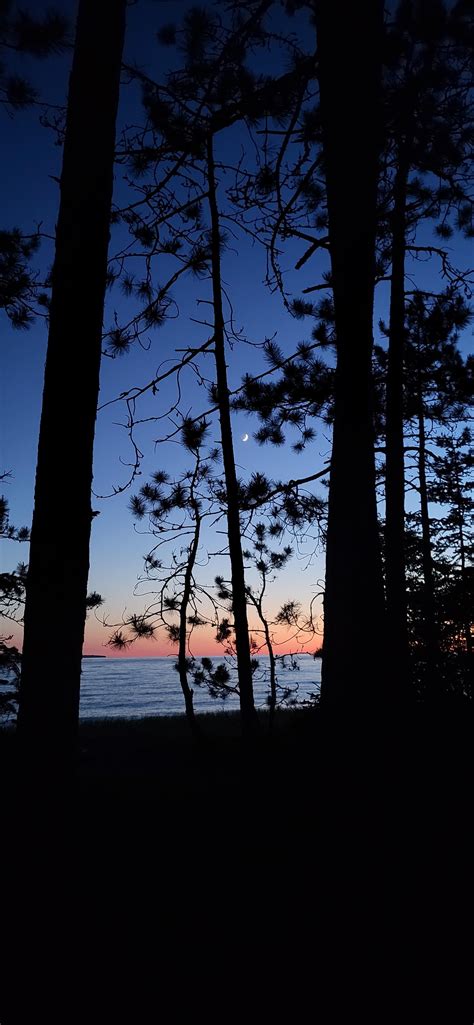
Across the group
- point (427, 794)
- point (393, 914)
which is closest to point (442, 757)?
point (427, 794)

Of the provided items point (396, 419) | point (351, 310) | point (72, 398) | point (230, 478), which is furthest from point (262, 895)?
point (396, 419)

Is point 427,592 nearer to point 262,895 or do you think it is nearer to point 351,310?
point 351,310

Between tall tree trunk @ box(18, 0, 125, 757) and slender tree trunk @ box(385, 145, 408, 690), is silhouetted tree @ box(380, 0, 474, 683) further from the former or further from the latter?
tall tree trunk @ box(18, 0, 125, 757)

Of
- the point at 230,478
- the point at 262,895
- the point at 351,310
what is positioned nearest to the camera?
the point at 262,895

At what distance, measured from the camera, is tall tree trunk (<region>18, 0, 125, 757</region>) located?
3645 mm

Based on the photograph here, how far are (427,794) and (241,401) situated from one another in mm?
6225

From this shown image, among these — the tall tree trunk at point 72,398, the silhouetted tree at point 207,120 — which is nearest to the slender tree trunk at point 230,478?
the silhouetted tree at point 207,120

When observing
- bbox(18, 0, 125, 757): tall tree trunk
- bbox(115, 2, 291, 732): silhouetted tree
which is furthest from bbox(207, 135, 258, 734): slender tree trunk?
bbox(18, 0, 125, 757): tall tree trunk

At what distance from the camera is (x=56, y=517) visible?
3.70m

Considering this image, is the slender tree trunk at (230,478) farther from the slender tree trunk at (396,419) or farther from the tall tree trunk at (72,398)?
the tall tree trunk at (72,398)

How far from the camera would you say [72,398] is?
3.81 meters

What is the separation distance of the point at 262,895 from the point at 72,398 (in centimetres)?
309

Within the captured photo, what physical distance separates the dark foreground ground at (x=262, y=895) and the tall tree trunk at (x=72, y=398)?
52 cm

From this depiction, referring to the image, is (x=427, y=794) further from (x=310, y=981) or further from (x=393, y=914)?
(x=310, y=981)
